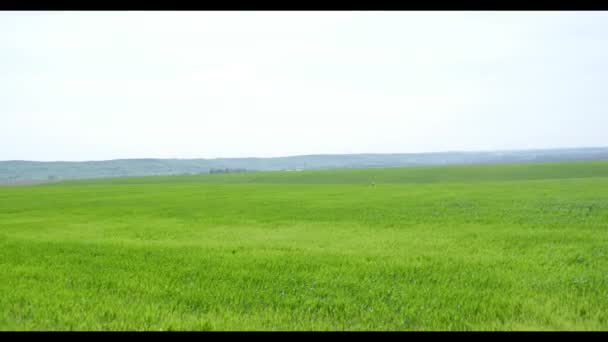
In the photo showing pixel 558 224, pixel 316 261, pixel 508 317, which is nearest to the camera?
pixel 508 317

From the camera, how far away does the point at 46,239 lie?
1228 centimetres

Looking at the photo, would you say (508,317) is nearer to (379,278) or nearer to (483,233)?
(379,278)

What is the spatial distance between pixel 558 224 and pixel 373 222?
20.0ft

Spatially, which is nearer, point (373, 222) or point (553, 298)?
point (553, 298)

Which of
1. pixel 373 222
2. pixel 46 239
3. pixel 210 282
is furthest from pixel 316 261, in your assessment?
pixel 46 239

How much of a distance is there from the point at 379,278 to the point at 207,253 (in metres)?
4.33
